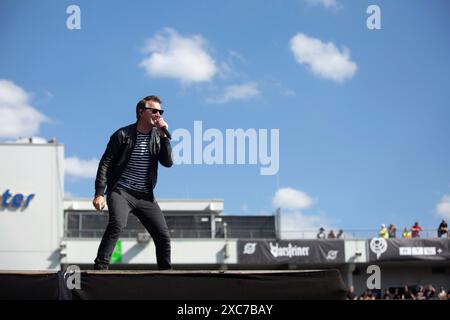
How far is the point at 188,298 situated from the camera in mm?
5578

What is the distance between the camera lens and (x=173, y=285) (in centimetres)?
562

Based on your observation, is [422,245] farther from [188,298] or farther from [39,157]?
[188,298]

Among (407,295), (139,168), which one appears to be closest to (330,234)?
(407,295)

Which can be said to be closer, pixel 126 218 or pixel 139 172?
pixel 126 218

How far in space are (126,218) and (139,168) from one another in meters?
0.65

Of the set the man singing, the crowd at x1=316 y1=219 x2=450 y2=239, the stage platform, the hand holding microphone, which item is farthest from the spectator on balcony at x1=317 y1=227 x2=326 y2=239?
the stage platform

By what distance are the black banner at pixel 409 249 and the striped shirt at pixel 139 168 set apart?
102 ft

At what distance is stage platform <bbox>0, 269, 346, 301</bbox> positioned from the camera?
5.61m

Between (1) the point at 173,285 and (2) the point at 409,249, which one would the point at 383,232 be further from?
(1) the point at 173,285

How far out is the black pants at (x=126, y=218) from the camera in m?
6.48

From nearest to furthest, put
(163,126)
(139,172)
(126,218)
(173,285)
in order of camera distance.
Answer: (173,285) < (126,218) < (163,126) < (139,172)

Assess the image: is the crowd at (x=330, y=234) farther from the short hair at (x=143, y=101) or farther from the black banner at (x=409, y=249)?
the short hair at (x=143, y=101)

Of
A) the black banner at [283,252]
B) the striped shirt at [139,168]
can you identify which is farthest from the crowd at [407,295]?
the striped shirt at [139,168]
